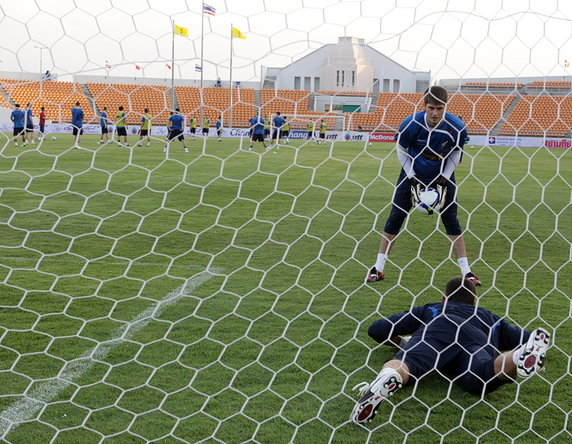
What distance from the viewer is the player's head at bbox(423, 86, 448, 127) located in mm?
3600

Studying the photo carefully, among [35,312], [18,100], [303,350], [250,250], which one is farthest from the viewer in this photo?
[18,100]

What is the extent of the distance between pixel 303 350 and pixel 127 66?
5.46 feet

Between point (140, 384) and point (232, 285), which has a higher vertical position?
point (140, 384)

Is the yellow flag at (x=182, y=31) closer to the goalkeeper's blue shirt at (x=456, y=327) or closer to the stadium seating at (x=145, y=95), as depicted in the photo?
the stadium seating at (x=145, y=95)

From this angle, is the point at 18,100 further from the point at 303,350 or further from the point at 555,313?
the point at 555,313

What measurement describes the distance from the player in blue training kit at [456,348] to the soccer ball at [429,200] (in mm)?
1181

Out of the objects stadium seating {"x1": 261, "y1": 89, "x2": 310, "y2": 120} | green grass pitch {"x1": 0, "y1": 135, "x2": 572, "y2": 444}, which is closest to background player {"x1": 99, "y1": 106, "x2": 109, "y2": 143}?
green grass pitch {"x1": 0, "y1": 135, "x2": 572, "y2": 444}

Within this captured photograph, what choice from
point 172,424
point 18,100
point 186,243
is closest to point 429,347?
point 172,424

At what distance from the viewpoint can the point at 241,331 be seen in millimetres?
3523

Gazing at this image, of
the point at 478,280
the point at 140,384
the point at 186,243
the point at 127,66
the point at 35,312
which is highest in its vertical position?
the point at 127,66

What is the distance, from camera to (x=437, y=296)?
4.30 m

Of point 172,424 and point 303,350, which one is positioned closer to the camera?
point 172,424

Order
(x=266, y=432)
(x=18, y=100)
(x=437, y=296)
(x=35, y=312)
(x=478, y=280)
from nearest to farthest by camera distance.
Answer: (x=266, y=432)
(x=35, y=312)
(x=437, y=296)
(x=478, y=280)
(x=18, y=100)

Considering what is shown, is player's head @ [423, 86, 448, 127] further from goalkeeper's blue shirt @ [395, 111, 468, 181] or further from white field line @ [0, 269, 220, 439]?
white field line @ [0, 269, 220, 439]
